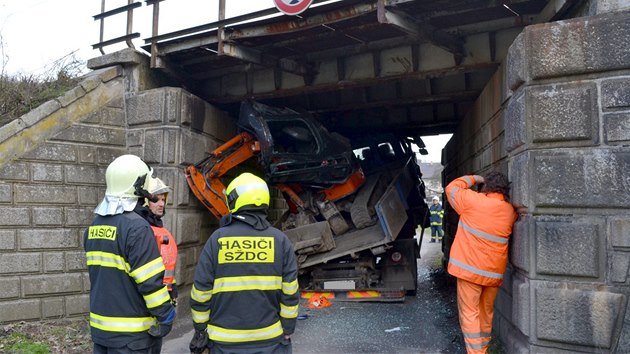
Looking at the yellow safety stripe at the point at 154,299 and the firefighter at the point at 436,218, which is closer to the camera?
the yellow safety stripe at the point at 154,299

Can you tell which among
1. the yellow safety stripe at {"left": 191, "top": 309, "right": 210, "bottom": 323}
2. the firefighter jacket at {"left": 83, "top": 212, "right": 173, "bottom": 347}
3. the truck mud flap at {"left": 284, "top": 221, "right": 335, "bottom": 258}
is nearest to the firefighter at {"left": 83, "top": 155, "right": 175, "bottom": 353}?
the firefighter jacket at {"left": 83, "top": 212, "right": 173, "bottom": 347}

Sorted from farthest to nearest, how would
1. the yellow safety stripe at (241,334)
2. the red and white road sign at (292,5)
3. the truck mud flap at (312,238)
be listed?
the truck mud flap at (312,238) → the red and white road sign at (292,5) → the yellow safety stripe at (241,334)

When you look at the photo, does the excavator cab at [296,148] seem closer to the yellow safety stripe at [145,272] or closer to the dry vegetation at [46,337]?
the dry vegetation at [46,337]

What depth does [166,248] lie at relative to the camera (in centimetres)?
343

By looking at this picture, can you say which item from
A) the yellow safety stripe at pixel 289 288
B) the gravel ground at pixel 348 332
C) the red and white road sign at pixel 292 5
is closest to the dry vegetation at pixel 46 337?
the gravel ground at pixel 348 332

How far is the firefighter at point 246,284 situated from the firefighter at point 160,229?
519 mm

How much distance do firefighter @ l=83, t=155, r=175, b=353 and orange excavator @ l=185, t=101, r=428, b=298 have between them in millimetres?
3455

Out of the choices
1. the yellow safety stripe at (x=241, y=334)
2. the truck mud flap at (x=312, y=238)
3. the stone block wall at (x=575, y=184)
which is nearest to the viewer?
the yellow safety stripe at (x=241, y=334)

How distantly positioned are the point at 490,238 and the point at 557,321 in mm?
845

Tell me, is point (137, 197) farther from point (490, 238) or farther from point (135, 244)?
point (490, 238)

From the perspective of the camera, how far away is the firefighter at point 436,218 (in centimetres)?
1614

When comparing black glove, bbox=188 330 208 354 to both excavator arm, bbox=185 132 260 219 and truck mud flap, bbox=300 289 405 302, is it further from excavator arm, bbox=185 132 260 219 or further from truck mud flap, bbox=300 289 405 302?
truck mud flap, bbox=300 289 405 302

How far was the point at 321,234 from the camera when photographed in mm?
6980

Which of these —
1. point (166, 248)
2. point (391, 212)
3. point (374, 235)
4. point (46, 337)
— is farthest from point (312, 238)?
point (166, 248)
